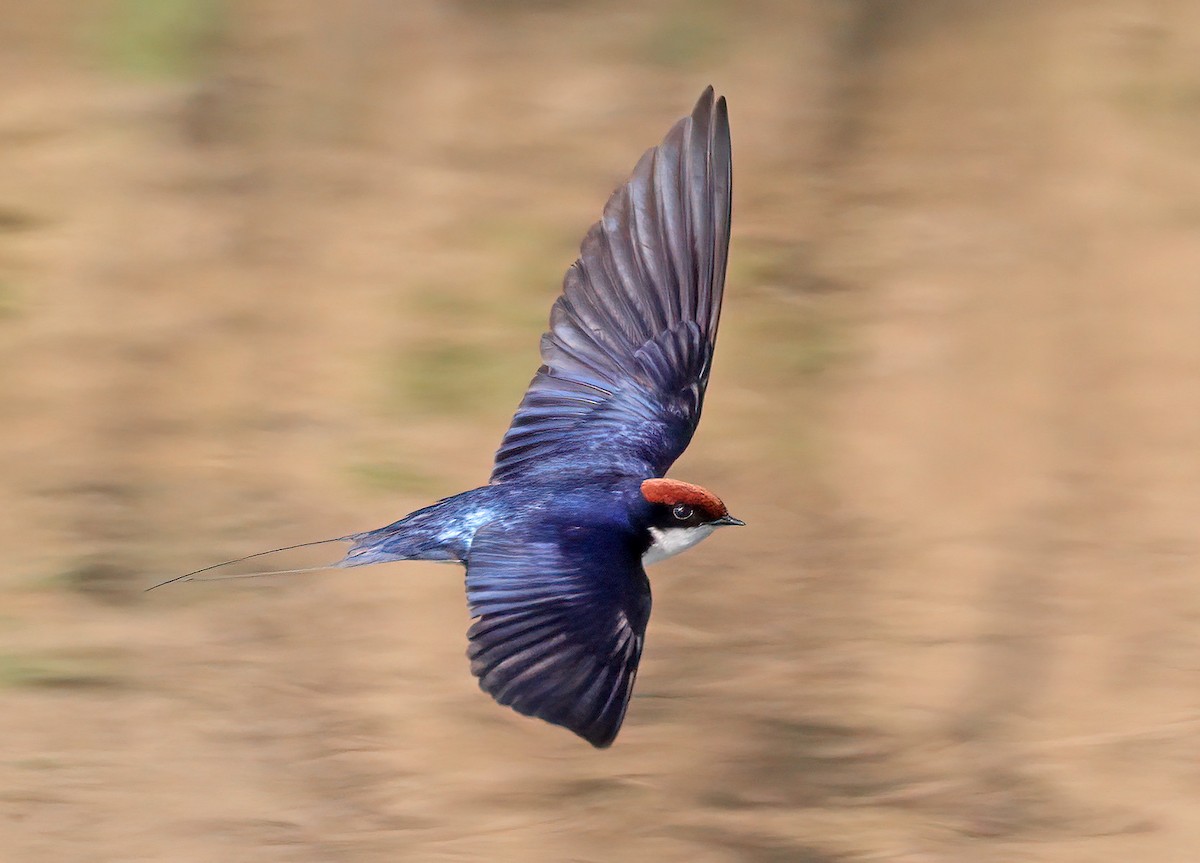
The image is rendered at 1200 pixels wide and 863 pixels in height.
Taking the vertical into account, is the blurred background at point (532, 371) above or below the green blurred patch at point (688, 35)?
below

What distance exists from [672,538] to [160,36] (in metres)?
3.65

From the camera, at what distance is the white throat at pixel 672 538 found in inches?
151

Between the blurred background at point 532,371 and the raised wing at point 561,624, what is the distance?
1220 millimetres

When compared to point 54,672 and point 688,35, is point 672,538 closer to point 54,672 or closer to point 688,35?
point 54,672

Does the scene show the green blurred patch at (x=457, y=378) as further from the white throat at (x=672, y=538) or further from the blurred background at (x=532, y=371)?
the white throat at (x=672, y=538)

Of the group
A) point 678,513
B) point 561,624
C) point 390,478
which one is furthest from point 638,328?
point 390,478

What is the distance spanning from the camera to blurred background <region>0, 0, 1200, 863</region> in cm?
479

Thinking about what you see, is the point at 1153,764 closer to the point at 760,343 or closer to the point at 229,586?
the point at 760,343

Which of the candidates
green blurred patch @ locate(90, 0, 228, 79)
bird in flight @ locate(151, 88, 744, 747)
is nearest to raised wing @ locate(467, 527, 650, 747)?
bird in flight @ locate(151, 88, 744, 747)

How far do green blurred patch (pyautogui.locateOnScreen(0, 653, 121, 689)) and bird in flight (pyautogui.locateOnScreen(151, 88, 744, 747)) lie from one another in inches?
57.8

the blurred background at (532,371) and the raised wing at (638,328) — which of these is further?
the blurred background at (532,371)

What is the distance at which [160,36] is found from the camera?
256 inches

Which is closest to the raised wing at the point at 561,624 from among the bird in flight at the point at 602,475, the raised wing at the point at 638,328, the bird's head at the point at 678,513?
the bird in flight at the point at 602,475

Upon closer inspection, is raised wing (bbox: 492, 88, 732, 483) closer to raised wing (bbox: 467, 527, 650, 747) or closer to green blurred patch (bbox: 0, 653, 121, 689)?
raised wing (bbox: 467, 527, 650, 747)
